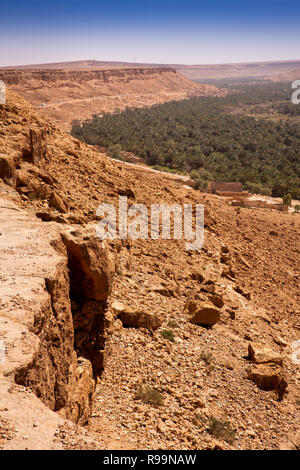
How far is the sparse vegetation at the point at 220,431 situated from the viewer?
6.88 m

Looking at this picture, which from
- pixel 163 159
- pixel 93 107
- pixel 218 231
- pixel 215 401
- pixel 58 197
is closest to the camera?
pixel 215 401

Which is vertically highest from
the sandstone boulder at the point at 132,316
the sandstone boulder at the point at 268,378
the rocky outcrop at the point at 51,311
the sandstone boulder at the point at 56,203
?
the sandstone boulder at the point at 56,203

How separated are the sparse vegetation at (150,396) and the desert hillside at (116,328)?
3cm

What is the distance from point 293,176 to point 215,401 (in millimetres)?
38786

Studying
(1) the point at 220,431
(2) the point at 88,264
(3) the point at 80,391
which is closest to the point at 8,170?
(2) the point at 88,264

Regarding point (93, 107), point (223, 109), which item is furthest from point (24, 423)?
point (223, 109)

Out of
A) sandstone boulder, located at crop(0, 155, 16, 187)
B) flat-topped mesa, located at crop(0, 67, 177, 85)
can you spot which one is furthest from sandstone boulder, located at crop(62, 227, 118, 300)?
flat-topped mesa, located at crop(0, 67, 177, 85)

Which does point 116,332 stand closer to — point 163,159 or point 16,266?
point 16,266

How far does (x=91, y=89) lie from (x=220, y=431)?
110287 mm

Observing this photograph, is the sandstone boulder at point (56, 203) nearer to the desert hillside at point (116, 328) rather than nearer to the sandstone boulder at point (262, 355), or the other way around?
the desert hillside at point (116, 328)

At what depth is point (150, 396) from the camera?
6906 mm

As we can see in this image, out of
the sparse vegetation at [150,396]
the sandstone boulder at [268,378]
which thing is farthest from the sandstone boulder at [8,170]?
the sandstone boulder at [268,378]

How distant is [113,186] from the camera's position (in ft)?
45.1

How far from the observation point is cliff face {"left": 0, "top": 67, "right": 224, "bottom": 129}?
8288 cm
